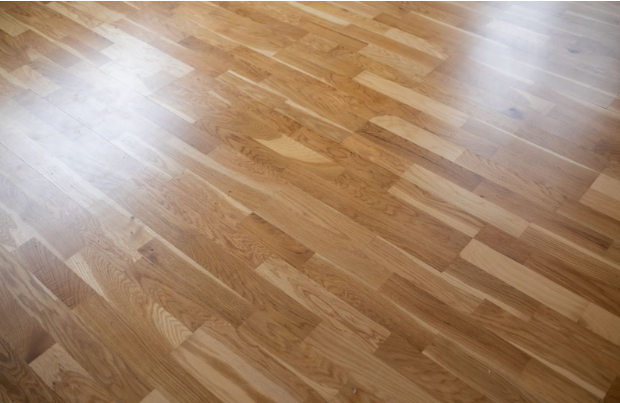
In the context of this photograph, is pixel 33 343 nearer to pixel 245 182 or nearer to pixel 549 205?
pixel 245 182

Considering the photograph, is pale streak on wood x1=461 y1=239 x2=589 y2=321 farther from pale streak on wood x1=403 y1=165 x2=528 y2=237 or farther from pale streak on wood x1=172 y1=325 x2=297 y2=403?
pale streak on wood x1=172 y1=325 x2=297 y2=403

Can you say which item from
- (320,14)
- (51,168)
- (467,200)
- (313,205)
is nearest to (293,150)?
(313,205)

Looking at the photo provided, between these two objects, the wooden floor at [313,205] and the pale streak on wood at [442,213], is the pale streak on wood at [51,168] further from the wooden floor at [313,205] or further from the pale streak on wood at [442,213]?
the pale streak on wood at [442,213]

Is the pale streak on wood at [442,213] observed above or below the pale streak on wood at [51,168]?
below

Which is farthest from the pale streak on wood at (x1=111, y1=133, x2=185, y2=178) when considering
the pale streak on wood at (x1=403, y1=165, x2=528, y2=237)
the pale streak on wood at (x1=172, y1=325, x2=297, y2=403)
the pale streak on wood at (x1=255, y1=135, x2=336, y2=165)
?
the pale streak on wood at (x1=403, y1=165, x2=528, y2=237)

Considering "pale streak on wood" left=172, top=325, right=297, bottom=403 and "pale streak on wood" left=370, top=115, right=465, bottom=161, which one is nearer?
"pale streak on wood" left=172, top=325, right=297, bottom=403

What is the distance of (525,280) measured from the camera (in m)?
1.47

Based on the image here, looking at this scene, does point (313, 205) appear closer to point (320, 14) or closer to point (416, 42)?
point (416, 42)

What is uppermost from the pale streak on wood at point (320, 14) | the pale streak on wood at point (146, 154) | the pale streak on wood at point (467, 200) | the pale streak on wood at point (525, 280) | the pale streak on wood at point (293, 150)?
the pale streak on wood at point (320, 14)

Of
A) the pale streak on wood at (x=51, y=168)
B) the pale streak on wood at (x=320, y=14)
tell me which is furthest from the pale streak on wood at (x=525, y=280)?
the pale streak on wood at (x=320, y=14)

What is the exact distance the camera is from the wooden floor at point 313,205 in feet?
4.33

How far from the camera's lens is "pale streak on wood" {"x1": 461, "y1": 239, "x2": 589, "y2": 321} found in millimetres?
1416

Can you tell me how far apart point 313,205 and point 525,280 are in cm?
58

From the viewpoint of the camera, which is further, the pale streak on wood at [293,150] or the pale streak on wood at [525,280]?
the pale streak on wood at [293,150]
